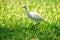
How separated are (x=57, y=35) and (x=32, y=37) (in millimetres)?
889

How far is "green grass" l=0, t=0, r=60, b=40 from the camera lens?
7.91 metres

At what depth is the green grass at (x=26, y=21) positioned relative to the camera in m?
7.91

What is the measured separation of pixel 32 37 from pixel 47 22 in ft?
5.61

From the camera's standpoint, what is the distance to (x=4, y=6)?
1119 centimetres

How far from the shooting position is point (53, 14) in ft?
34.4

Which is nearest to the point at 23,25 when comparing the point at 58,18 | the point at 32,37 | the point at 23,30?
the point at 23,30

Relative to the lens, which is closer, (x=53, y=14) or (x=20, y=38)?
(x=20, y=38)

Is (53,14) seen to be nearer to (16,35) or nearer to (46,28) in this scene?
(46,28)

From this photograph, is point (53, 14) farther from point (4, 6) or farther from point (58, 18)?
point (4, 6)

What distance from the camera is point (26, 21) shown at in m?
9.21

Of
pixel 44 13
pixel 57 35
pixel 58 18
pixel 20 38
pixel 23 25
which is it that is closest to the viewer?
pixel 20 38

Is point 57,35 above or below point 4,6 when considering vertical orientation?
below

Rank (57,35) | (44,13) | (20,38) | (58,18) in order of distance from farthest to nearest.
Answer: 1. (44,13)
2. (58,18)
3. (57,35)
4. (20,38)

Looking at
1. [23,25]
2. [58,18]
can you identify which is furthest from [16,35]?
[58,18]
